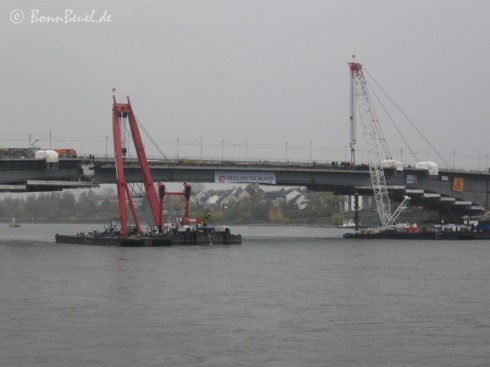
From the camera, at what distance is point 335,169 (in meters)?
134

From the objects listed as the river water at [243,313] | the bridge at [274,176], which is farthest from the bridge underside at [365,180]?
the river water at [243,313]

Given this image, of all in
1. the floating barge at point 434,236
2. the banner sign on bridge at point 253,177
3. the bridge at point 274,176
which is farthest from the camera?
the floating barge at point 434,236

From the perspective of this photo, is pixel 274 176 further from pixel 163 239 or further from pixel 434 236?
pixel 434 236

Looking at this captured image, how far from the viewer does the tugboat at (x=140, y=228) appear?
11212 cm

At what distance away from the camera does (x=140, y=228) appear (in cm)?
12075

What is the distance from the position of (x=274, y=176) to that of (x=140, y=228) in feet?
67.7

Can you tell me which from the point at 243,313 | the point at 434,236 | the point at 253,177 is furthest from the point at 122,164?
the point at 243,313

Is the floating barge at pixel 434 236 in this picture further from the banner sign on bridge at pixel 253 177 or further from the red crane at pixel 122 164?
the red crane at pixel 122 164

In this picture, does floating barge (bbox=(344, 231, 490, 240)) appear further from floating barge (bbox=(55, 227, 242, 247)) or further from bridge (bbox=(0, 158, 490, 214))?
floating barge (bbox=(55, 227, 242, 247))

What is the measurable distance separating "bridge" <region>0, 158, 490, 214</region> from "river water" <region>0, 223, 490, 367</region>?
33.4 meters

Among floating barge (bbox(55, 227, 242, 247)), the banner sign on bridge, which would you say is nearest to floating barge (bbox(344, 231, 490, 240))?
the banner sign on bridge

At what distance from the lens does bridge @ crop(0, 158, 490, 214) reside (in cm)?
11706

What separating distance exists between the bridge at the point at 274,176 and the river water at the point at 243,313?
110ft

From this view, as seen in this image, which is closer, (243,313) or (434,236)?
(243,313)
